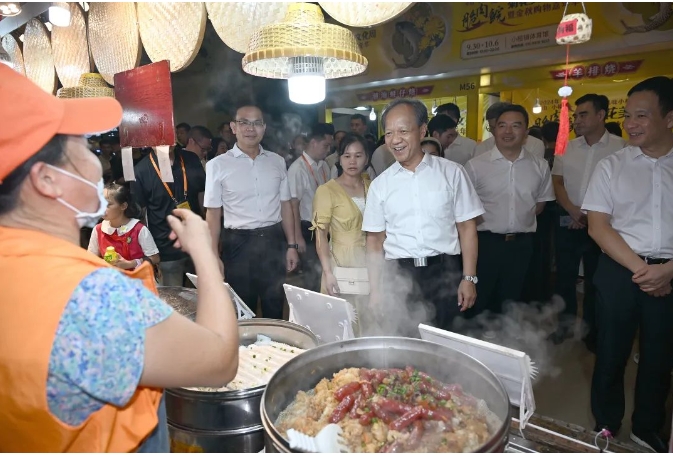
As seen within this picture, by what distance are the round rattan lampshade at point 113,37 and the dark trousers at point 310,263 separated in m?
3.10

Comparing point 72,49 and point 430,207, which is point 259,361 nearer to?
point 430,207

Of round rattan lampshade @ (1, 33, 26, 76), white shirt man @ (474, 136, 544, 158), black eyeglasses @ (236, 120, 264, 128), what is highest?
round rattan lampshade @ (1, 33, 26, 76)

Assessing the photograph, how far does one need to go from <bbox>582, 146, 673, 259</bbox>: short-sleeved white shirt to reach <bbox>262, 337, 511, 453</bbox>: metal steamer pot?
167 cm

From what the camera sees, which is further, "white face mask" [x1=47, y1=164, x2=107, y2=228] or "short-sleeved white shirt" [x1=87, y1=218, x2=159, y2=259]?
"short-sleeved white shirt" [x1=87, y1=218, x2=159, y2=259]

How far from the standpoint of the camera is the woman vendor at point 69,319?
94 centimetres

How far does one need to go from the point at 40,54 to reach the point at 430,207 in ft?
13.4

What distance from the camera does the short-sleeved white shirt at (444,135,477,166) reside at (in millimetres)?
6254

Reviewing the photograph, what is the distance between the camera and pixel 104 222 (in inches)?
154

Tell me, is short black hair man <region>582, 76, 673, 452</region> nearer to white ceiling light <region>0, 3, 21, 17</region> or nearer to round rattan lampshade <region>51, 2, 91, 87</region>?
round rattan lampshade <region>51, 2, 91, 87</region>

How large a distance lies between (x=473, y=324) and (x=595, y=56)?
634cm

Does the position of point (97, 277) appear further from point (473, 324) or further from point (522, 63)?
point (522, 63)

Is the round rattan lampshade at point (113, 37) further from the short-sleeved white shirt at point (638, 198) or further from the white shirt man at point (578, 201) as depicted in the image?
the white shirt man at point (578, 201)

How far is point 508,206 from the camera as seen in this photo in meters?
4.11

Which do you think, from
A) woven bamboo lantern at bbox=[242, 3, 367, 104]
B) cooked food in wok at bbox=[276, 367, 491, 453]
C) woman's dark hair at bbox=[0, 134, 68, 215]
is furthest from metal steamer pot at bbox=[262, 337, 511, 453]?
woven bamboo lantern at bbox=[242, 3, 367, 104]
